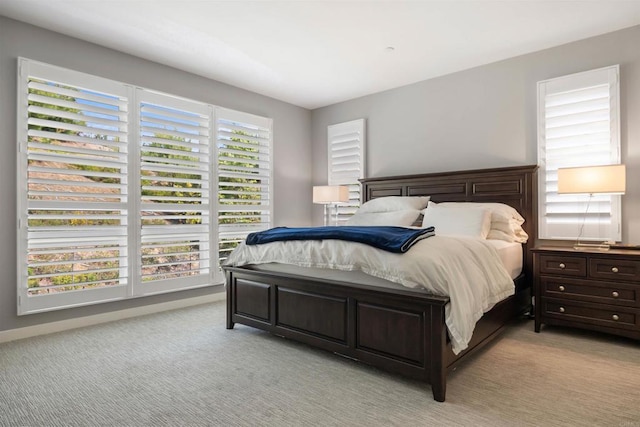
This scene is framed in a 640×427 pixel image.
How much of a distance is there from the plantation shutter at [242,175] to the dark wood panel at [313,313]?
1.79 metres

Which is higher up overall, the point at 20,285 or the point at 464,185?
the point at 464,185

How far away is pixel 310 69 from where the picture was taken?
4285 mm

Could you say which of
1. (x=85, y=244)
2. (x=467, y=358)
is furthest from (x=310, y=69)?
(x=467, y=358)

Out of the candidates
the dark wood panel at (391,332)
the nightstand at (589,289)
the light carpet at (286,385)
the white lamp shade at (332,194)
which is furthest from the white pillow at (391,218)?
the dark wood panel at (391,332)

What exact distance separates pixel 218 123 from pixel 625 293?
14.3ft

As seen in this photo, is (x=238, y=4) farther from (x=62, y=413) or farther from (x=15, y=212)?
(x=62, y=413)

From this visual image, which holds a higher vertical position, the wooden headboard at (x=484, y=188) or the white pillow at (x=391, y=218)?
the wooden headboard at (x=484, y=188)

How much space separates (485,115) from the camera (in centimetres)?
416

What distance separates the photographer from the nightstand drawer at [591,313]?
2832 mm

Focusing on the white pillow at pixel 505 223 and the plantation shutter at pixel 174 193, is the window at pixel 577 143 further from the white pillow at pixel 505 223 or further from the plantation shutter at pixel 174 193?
the plantation shutter at pixel 174 193

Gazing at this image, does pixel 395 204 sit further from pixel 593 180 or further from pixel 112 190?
pixel 112 190

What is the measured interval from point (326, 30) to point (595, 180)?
263cm

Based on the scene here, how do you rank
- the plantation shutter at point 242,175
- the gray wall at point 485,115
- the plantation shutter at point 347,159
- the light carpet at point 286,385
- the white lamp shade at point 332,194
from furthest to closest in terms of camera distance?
the plantation shutter at point 347,159
the white lamp shade at point 332,194
the plantation shutter at point 242,175
the gray wall at point 485,115
the light carpet at point 286,385

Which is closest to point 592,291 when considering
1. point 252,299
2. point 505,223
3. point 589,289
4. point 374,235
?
point 589,289
